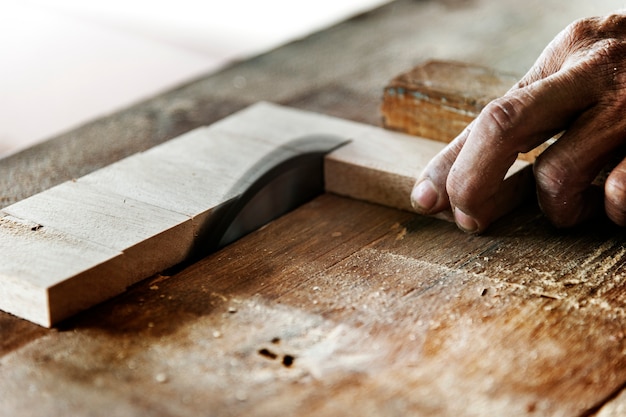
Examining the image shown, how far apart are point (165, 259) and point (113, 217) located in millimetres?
122

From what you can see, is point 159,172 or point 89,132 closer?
point 159,172

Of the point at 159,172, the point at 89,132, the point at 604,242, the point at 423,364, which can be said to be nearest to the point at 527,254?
the point at 604,242

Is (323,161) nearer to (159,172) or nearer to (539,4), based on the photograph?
(159,172)

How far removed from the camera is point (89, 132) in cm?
209

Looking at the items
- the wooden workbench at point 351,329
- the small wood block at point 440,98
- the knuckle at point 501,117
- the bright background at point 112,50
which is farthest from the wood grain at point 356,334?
the bright background at point 112,50

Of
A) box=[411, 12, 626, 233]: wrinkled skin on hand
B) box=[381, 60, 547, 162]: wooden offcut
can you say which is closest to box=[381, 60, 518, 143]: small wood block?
box=[381, 60, 547, 162]: wooden offcut

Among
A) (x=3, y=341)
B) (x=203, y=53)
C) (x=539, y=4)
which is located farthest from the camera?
(x=203, y=53)

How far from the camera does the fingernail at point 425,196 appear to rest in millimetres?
1540

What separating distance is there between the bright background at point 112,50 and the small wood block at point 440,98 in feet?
3.24

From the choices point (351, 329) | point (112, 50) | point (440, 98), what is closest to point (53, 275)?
point (351, 329)

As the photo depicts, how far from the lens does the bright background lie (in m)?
3.27

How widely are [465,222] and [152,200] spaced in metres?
0.57

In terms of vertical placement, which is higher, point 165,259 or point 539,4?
point 539,4

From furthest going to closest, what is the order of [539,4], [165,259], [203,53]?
[203,53] < [539,4] < [165,259]
